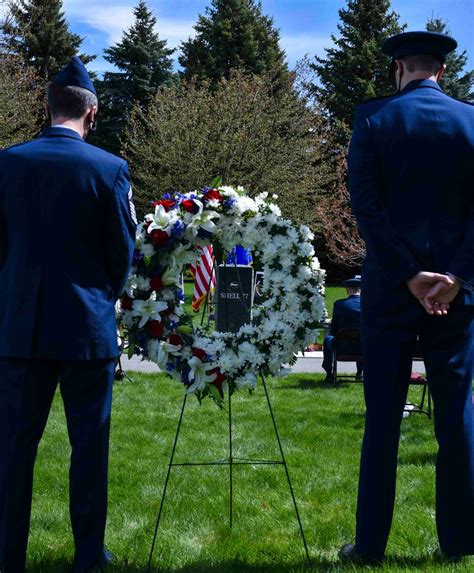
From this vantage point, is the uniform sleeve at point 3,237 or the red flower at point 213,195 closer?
the uniform sleeve at point 3,237

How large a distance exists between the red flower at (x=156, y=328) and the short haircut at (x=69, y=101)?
104 centimetres

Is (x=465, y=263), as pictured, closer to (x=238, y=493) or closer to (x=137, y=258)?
(x=137, y=258)

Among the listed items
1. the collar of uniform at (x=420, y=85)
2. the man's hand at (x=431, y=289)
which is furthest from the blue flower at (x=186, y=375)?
the collar of uniform at (x=420, y=85)

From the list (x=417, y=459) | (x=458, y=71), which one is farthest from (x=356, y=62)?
(x=417, y=459)

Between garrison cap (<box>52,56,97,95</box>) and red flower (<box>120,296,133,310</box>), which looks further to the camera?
red flower (<box>120,296,133,310</box>)

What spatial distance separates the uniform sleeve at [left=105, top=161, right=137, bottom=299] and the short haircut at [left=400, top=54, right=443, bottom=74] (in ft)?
4.54

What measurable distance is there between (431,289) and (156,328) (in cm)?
133

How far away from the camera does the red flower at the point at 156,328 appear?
3971 mm

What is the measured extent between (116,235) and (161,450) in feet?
11.4

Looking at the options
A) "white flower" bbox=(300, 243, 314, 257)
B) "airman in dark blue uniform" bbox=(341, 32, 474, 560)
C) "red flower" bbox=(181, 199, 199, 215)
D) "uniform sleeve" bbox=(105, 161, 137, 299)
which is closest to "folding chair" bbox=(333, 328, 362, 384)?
"white flower" bbox=(300, 243, 314, 257)

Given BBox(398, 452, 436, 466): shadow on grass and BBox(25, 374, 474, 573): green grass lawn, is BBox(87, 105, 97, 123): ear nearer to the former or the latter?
BBox(25, 374, 474, 573): green grass lawn

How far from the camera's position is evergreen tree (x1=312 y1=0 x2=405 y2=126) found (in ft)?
140

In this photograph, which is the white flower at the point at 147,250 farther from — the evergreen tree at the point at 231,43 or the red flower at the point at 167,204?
the evergreen tree at the point at 231,43

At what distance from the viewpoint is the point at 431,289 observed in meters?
3.51
